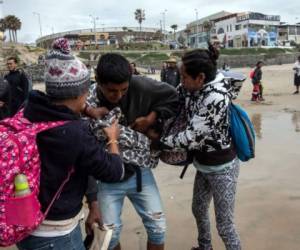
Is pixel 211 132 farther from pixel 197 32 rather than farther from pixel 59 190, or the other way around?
pixel 197 32

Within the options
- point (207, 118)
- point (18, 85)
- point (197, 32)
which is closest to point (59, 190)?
point (207, 118)

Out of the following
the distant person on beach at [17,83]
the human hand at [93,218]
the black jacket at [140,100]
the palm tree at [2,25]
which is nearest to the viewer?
the human hand at [93,218]

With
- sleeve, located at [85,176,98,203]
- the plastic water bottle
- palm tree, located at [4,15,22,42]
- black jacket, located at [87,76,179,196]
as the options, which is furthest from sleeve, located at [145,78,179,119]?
palm tree, located at [4,15,22,42]

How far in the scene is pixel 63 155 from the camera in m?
1.99

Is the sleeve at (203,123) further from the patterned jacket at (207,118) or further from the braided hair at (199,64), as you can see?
the braided hair at (199,64)

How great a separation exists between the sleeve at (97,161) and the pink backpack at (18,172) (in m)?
0.15

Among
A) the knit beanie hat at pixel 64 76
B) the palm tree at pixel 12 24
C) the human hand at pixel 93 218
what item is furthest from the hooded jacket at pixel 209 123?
the palm tree at pixel 12 24

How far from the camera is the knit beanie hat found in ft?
6.78

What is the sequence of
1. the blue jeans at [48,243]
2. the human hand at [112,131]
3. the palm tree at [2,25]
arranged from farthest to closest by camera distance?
the palm tree at [2,25], the human hand at [112,131], the blue jeans at [48,243]

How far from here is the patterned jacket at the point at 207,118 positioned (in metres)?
2.89

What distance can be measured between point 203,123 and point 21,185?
137 cm

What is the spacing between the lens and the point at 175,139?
116 inches

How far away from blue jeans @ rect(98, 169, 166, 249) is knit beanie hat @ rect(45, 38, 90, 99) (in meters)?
0.95

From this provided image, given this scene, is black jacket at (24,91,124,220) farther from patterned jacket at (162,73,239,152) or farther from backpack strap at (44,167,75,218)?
patterned jacket at (162,73,239,152)
